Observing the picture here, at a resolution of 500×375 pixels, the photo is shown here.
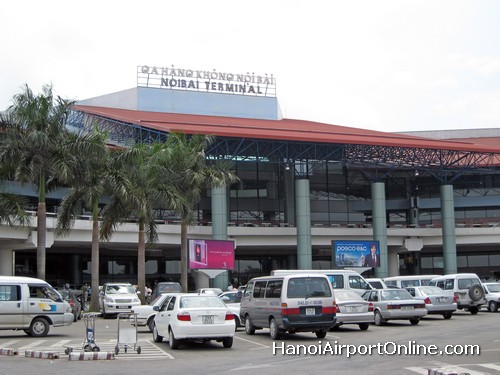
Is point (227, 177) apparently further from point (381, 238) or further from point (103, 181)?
point (381, 238)

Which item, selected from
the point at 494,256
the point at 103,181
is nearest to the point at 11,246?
the point at 103,181

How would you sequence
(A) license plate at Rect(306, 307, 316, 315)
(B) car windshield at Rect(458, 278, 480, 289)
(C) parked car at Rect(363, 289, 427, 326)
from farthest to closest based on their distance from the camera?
(B) car windshield at Rect(458, 278, 480, 289) < (C) parked car at Rect(363, 289, 427, 326) < (A) license plate at Rect(306, 307, 316, 315)

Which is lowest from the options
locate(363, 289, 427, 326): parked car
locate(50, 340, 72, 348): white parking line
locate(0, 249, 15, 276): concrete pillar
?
locate(50, 340, 72, 348): white parking line

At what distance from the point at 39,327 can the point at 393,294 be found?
12809mm

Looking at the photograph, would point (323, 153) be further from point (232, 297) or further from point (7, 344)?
point (7, 344)

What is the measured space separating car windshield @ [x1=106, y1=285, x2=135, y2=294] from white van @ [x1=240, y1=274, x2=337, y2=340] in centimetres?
1813

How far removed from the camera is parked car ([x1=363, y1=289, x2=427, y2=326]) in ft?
89.7

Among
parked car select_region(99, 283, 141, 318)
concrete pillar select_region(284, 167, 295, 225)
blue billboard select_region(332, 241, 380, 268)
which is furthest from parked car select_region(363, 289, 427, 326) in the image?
concrete pillar select_region(284, 167, 295, 225)

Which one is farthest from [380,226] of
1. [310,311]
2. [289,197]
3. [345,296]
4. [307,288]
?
[310,311]

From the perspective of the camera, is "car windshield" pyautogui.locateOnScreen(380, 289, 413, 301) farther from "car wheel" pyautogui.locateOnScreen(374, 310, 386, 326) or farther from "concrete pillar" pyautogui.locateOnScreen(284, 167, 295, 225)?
"concrete pillar" pyautogui.locateOnScreen(284, 167, 295, 225)

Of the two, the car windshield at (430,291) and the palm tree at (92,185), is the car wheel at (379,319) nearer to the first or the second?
the car windshield at (430,291)

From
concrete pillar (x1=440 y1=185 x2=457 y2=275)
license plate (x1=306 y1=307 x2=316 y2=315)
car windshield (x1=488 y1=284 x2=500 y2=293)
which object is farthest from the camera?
concrete pillar (x1=440 y1=185 x2=457 y2=275)

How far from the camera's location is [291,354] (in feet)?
A: 59.8

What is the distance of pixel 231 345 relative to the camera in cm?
2034
